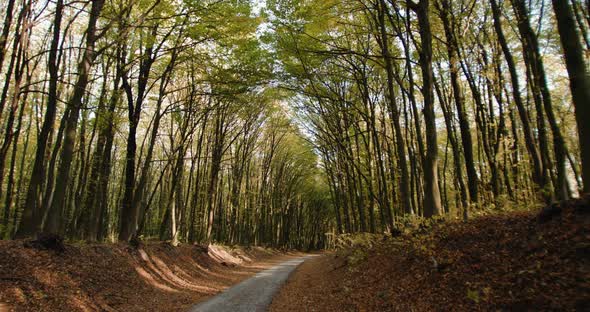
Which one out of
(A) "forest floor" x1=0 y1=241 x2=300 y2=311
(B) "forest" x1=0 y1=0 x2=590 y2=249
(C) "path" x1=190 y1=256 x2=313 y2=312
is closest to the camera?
(A) "forest floor" x1=0 y1=241 x2=300 y2=311

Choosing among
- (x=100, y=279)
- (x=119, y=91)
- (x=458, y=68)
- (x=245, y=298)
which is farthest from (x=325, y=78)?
(x=100, y=279)

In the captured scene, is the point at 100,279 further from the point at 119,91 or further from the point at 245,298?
the point at 119,91

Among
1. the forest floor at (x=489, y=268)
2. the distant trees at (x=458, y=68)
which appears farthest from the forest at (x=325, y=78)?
the forest floor at (x=489, y=268)

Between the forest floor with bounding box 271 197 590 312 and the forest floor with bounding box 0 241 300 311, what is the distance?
17.2 feet

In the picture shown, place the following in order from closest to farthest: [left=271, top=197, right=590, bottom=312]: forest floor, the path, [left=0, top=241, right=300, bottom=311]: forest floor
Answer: [left=271, top=197, right=590, bottom=312]: forest floor < [left=0, top=241, right=300, bottom=311]: forest floor < the path

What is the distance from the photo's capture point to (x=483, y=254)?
19.4 ft

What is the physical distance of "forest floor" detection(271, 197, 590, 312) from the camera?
168 inches

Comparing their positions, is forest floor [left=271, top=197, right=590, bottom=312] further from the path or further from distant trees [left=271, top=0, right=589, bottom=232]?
the path

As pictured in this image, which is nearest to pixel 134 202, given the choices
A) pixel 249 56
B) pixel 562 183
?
pixel 249 56

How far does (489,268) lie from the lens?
5.41 metres

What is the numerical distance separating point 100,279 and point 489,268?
1047 centimetres

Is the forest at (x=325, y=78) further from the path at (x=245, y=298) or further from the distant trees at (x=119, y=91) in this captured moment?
the path at (x=245, y=298)

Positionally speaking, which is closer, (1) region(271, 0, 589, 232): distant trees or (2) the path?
(1) region(271, 0, 589, 232): distant trees

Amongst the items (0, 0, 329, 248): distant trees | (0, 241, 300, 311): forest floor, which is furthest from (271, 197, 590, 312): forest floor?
(0, 0, 329, 248): distant trees
